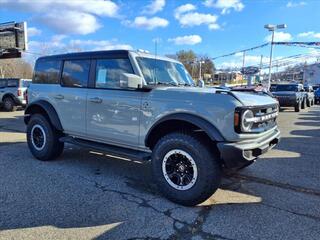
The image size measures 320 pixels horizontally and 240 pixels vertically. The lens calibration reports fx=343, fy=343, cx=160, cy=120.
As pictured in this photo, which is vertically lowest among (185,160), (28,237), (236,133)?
(28,237)

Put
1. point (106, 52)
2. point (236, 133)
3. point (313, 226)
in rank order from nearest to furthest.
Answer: point (313, 226) → point (236, 133) → point (106, 52)

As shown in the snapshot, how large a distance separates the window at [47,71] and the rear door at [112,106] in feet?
3.76

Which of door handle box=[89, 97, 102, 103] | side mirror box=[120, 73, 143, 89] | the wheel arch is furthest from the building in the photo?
side mirror box=[120, 73, 143, 89]

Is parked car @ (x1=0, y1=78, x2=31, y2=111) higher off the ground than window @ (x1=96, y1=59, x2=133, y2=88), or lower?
lower

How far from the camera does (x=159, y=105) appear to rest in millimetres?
4797

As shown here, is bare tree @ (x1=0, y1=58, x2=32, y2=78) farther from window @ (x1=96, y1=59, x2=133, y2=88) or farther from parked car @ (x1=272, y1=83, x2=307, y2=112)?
window @ (x1=96, y1=59, x2=133, y2=88)

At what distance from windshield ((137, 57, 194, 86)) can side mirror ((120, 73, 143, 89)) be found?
38 cm

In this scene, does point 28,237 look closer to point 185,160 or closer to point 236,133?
point 185,160

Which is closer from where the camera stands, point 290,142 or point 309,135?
point 290,142

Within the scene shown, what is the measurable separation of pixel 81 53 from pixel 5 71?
58.3m

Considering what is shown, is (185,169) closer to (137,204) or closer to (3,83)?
(137,204)

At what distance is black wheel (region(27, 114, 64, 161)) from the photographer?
6.61m

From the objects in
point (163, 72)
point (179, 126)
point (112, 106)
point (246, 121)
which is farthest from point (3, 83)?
point (246, 121)

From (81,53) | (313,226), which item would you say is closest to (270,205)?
(313,226)
